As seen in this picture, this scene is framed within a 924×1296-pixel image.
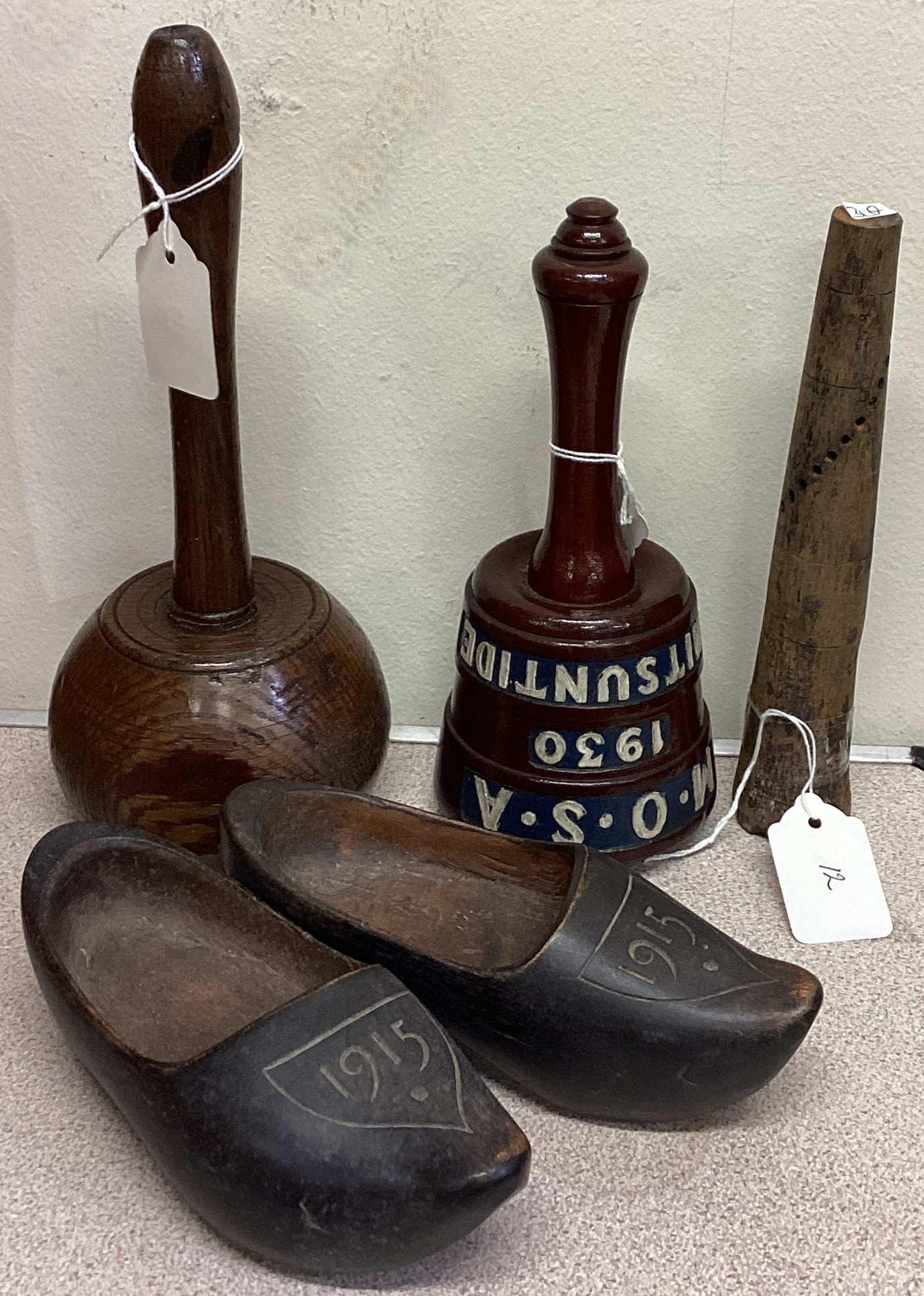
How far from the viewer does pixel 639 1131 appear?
654 millimetres

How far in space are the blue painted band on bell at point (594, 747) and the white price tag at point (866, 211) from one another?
0.30 m

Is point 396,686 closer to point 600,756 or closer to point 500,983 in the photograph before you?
point 600,756

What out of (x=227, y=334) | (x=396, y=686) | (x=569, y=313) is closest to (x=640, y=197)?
A: (x=569, y=313)

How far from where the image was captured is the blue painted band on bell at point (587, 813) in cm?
79

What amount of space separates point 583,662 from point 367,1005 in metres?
0.26

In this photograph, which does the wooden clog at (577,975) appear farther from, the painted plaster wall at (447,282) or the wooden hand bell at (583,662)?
the painted plaster wall at (447,282)

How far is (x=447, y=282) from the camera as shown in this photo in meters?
0.84

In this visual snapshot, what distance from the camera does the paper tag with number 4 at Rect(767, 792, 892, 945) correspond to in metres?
0.79

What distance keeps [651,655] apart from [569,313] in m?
0.20

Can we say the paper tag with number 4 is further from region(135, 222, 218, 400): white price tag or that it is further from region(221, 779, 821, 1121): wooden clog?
Result: region(135, 222, 218, 400): white price tag

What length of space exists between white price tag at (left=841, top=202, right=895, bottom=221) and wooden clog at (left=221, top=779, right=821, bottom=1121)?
38 centimetres

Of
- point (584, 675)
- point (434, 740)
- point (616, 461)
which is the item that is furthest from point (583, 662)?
point (434, 740)

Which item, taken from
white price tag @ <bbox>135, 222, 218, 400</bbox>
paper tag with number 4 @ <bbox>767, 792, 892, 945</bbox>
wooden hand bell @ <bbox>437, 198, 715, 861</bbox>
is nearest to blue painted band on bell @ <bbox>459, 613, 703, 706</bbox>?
wooden hand bell @ <bbox>437, 198, 715, 861</bbox>

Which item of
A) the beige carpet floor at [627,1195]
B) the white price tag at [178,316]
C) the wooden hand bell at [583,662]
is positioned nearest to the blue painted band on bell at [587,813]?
the wooden hand bell at [583,662]
